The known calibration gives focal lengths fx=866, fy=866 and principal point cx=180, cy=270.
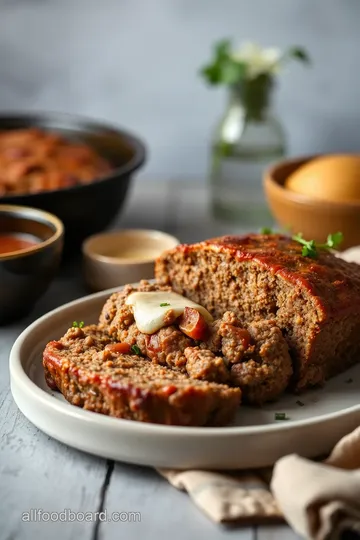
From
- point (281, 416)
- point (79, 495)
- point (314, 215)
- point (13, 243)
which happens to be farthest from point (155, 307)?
point (314, 215)

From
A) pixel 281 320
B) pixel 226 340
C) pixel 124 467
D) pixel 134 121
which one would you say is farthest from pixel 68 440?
pixel 134 121

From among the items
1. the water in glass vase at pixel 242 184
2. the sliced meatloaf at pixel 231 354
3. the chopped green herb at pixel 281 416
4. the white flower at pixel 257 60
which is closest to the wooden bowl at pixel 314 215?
the water in glass vase at pixel 242 184

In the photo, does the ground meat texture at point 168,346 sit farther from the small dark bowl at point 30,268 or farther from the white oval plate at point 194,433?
the small dark bowl at point 30,268

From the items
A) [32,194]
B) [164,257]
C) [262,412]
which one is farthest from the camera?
[32,194]

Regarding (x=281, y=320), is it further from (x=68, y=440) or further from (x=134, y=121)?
(x=134, y=121)

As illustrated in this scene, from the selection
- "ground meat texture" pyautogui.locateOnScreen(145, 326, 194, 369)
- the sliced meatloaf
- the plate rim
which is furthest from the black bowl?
the plate rim

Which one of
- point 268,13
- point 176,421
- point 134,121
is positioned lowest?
point 134,121

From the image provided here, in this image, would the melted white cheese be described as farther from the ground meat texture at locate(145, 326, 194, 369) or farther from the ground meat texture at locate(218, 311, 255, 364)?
the ground meat texture at locate(218, 311, 255, 364)
